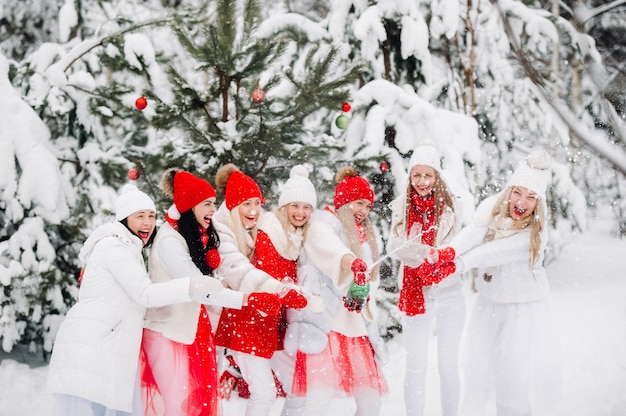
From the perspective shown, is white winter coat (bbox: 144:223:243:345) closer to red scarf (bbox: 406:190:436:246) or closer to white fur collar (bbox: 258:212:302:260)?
white fur collar (bbox: 258:212:302:260)

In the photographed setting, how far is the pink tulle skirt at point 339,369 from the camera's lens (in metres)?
3.64

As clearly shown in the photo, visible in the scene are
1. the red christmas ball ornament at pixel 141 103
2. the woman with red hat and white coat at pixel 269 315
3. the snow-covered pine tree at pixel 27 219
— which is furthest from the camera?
the snow-covered pine tree at pixel 27 219

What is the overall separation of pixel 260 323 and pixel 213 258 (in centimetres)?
54

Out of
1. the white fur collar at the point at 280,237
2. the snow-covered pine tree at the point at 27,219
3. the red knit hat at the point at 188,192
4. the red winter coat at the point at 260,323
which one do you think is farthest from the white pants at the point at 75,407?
the snow-covered pine tree at the point at 27,219

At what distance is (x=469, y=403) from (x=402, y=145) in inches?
113

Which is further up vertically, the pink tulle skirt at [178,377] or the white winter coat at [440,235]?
the white winter coat at [440,235]

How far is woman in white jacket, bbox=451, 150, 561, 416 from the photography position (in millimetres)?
3809

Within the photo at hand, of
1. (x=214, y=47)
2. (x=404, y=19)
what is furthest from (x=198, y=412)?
(x=404, y=19)

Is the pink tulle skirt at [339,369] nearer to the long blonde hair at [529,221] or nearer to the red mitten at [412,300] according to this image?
the red mitten at [412,300]

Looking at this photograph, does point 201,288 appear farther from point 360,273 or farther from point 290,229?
point 360,273

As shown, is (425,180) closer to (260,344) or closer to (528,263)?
(528,263)

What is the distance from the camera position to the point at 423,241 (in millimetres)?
4113

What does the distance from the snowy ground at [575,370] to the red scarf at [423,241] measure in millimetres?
1348

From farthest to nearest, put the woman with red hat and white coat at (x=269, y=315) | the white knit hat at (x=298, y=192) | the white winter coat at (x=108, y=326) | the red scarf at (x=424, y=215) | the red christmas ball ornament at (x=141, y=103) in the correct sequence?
the red christmas ball ornament at (x=141, y=103) → the red scarf at (x=424, y=215) → the white knit hat at (x=298, y=192) → the woman with red hat and white coat at (x=269, y=315) → the white winter coat at (x=108, y=326)
